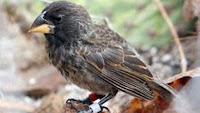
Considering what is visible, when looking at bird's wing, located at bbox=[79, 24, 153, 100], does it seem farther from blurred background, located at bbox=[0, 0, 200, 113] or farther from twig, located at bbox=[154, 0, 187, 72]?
twig, located at bbox=[154, 0, 187, 72]

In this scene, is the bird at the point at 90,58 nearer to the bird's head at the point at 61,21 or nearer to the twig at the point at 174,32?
the bird's head at the point at 61,21

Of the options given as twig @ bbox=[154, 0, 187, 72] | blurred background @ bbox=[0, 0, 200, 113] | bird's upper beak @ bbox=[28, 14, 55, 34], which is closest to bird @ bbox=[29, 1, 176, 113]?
bird's upper beak @ bbox=[28, 14, 55, 34]

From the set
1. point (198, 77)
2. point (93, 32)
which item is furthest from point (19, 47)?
point (198, 77)

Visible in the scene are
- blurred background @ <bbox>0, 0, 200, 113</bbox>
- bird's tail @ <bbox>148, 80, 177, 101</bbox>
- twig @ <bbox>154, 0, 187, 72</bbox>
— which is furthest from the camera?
blurred background @ <bbox>0, 0, 200, 113</bbox>

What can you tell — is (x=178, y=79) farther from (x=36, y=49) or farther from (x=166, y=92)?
(x=36, y=49)

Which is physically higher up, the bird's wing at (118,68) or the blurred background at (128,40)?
the blurred background at (128,40)

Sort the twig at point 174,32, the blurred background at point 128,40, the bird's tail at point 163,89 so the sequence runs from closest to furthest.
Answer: the bird's tail at point 163,89 → the twig at point 174,32 → the blurred background at point 128,40

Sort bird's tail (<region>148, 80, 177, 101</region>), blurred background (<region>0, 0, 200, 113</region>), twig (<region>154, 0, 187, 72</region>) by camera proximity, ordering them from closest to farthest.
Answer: bird's tail (<region>148, 80, 177, 101</region>) → twig (<region>154, 0, 187, 72</region>) → blurred background (<region>0, 0, 200, 113</region>)

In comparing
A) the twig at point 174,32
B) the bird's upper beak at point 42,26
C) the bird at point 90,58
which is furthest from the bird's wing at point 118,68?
the twig at point 174,32
